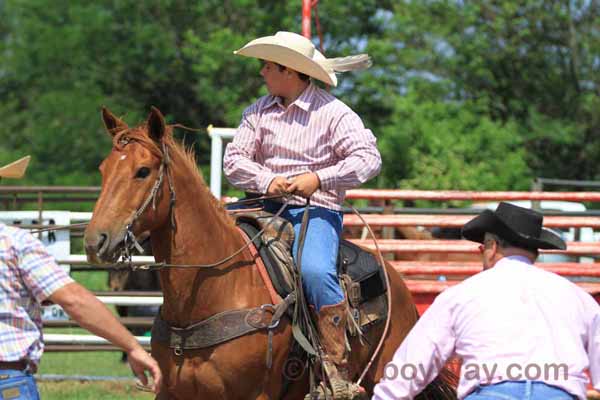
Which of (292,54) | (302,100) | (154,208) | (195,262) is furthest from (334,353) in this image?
(292,54)

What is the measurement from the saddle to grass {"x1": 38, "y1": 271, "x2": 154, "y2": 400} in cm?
358

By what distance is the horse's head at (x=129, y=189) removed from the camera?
16.0ft

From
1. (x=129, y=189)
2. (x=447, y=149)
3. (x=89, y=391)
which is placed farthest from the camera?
(x=447, y=149)

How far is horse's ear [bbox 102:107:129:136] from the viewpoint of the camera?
5320 mm

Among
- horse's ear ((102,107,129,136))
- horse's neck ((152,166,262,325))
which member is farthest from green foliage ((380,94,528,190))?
horse's ear ((102,107,129,136))

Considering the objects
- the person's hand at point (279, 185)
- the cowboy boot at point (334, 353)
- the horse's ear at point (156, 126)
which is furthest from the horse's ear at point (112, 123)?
the cowboy boot at point (334, 353)

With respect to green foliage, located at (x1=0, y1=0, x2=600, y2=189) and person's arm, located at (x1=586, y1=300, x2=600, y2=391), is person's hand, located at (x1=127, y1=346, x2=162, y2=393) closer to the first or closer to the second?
person's arm, located at (x1=586, y1=300, x2=600, y2=391)

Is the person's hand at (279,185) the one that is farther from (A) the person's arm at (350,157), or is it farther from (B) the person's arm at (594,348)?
(B) the person's arm at (594,348)

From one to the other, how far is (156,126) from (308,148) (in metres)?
1.00

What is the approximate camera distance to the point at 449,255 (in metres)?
11.0

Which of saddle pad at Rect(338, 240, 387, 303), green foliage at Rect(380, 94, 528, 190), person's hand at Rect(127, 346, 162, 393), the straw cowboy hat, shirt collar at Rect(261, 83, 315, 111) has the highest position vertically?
the straw cowboy hat

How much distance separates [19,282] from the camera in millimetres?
3484

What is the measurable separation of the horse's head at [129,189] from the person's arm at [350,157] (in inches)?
38.0

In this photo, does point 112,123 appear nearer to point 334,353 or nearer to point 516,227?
point 334,353
